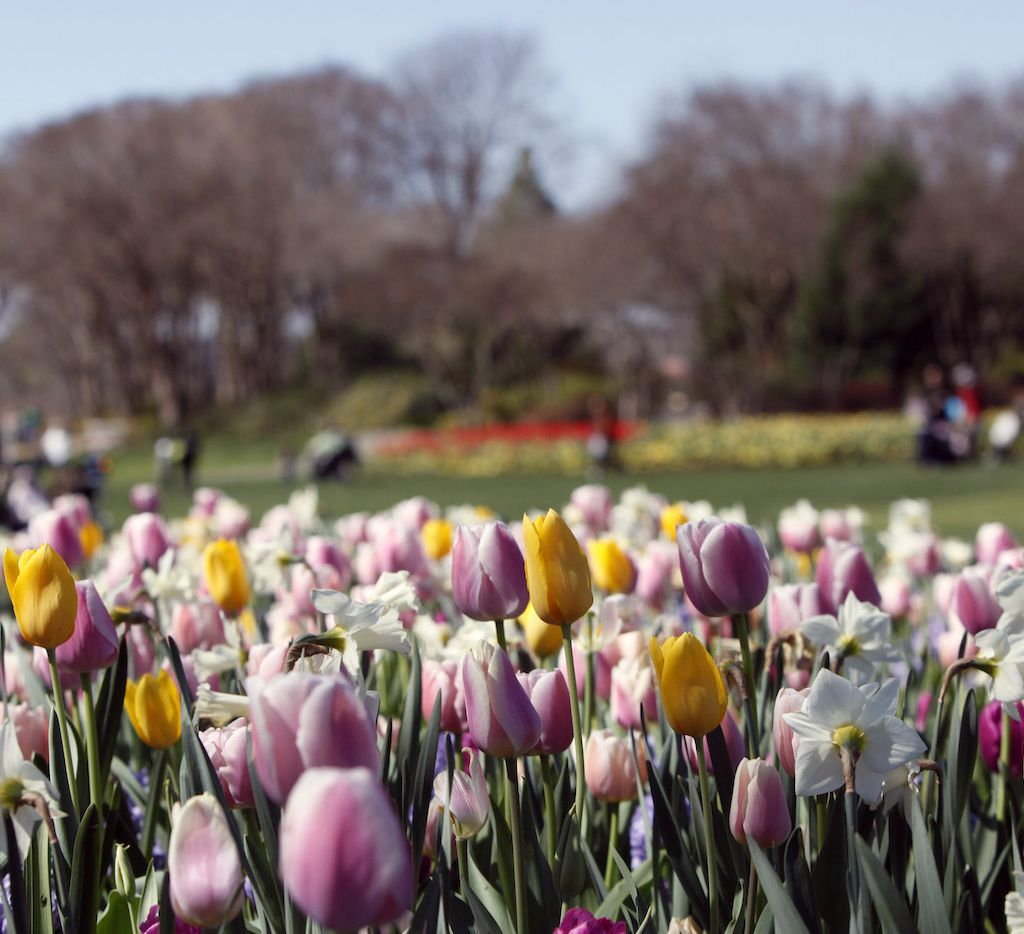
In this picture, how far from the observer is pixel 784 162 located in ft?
104

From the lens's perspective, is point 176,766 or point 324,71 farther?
point 324,71

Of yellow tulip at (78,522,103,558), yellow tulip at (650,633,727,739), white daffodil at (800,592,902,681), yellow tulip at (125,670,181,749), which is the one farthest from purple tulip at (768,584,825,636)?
yellow tulip at (78,522,103,558)

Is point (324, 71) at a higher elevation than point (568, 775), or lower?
higher

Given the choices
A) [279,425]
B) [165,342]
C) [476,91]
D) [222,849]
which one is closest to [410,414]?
[279,425]

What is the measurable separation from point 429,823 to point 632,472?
1749 centimetres

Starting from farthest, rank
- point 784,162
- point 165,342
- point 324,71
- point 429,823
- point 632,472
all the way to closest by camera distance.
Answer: point 324,71
point 165,342
point 784,162
point 632,472
point 429,823

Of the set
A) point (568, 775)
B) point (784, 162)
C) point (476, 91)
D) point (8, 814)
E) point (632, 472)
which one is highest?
point (476, 91)

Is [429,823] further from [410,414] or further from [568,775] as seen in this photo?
[410,414]

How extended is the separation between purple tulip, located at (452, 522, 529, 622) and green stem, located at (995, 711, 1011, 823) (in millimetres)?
684

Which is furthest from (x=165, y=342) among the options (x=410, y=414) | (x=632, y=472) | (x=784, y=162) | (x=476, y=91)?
(x=632, y=472)

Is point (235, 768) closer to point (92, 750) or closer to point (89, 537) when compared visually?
point (92, 750)

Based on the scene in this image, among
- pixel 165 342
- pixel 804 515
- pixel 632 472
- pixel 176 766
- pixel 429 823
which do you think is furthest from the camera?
pixel 165 342

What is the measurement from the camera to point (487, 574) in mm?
1417

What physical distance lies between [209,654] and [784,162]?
31774 mm
